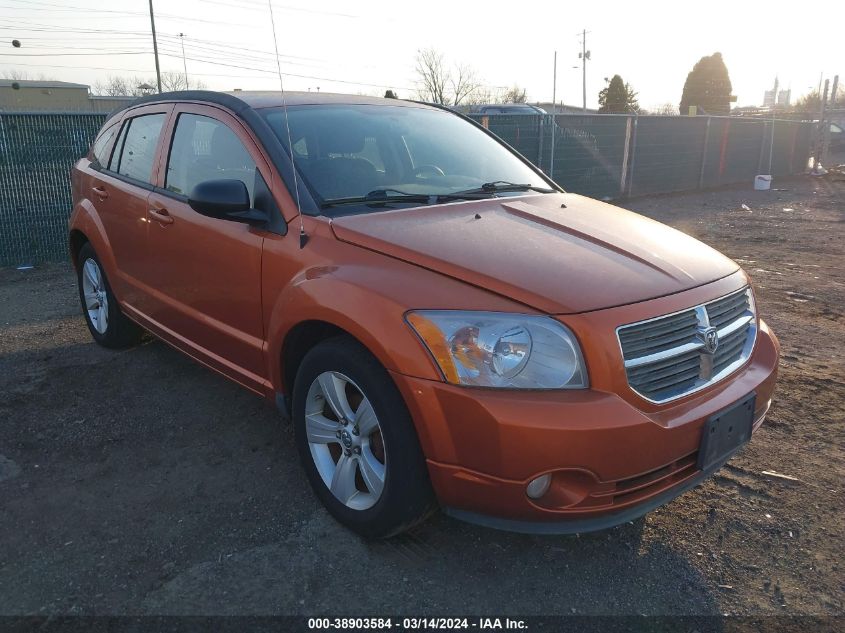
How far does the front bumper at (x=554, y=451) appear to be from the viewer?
2117 millimetres

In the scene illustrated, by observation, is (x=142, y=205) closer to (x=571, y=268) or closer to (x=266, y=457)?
(x=266, y=457)

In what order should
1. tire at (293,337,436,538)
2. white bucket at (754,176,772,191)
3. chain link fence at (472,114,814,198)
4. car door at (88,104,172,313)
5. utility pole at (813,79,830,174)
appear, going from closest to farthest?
tire at (293,337,436,538) → car door at (88,104,172,313) → chain link fence at (472,114,814,198) → white bucket at (754,176,772,191) → utility pole at (813,79,830,174)

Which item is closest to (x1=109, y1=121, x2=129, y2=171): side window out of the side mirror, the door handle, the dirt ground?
the door handle

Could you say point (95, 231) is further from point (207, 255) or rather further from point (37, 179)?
point (37, 179)

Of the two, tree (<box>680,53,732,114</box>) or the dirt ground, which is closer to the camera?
the dirt ground

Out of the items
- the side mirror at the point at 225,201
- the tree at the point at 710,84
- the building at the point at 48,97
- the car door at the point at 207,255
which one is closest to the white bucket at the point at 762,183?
the car door at the point at 207,255

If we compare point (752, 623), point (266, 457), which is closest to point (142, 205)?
point (266, 457)

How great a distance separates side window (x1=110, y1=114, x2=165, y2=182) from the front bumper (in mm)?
2628

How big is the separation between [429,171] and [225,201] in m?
1.10

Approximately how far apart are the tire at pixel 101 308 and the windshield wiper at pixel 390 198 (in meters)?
2.42

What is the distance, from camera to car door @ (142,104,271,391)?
3156 millimetres

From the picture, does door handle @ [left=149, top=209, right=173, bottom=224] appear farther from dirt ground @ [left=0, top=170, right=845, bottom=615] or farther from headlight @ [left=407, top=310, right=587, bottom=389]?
headlight @ [left=407, top=310, right=587, bottom=389]

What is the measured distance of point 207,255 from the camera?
11.1 feet

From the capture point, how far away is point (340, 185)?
3.09m
